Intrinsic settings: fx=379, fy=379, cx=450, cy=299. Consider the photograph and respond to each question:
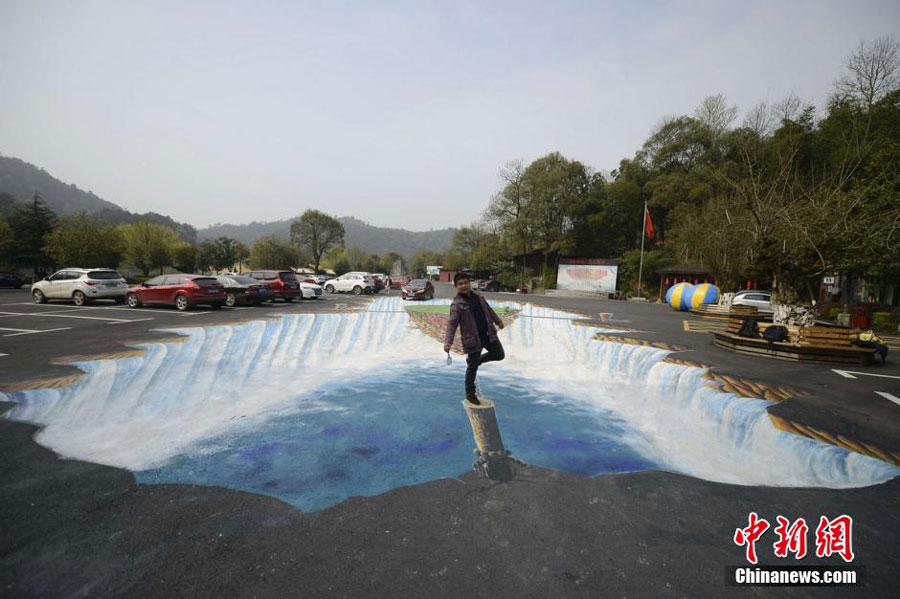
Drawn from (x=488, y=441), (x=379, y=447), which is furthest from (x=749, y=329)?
(x=379, y=447)

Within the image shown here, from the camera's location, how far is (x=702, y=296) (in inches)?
893

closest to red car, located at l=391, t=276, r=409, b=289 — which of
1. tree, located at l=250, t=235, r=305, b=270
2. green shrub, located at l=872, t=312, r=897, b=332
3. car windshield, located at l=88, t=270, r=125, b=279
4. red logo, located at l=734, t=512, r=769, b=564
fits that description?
car windshield, located at l=88, t=270, r=125, b=279

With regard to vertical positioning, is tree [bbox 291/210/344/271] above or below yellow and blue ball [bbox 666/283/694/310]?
above

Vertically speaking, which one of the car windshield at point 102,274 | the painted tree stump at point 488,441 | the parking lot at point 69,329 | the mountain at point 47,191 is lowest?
the parking lot at point 69,329

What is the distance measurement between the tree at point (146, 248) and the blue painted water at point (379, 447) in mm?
53969

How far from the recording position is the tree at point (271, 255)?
61906 mm

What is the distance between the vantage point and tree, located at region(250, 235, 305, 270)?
61906 millimetres

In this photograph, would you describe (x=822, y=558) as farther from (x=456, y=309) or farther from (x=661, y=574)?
(x=456, y=309)

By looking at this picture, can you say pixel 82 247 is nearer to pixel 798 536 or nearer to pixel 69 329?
pixel 69 329

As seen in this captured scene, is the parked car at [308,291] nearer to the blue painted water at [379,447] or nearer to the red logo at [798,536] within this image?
the blue painted water at [379,447]

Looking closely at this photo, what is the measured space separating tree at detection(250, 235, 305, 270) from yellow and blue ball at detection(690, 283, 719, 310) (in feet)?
188

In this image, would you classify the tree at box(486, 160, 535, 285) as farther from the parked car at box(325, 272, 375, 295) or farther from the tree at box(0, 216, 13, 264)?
the tree at box(0, 216, 13, 264)

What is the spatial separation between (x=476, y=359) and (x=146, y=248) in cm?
5609

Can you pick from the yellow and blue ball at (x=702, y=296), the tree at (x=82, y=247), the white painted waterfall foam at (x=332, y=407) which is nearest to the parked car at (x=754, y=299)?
the yellow and blue ball at (x=702, y=296)
